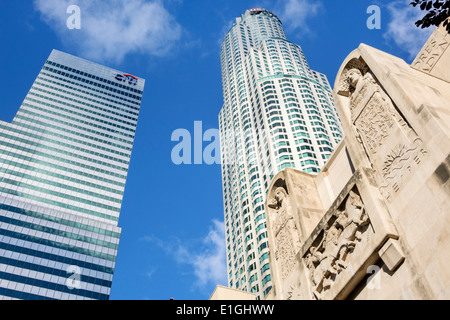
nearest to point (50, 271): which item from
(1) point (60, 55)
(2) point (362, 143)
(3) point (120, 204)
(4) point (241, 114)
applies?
(3) point (120, 204)

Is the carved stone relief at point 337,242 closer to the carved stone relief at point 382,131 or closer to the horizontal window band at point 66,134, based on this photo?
the carved stone relief at point 382,131

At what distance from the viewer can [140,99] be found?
148625 mm

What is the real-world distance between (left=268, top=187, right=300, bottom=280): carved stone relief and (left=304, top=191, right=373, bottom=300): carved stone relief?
236 centimetres

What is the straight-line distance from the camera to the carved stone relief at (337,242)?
12.6 metres

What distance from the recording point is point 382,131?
43.7 ft

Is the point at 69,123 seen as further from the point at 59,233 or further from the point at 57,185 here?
the point at 59,233

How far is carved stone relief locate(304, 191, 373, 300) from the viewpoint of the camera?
12.6 metres

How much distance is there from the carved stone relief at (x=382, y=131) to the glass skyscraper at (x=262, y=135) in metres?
61.5

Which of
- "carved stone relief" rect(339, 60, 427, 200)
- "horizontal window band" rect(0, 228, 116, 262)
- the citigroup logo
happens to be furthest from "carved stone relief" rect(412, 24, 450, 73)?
the citigroup logo

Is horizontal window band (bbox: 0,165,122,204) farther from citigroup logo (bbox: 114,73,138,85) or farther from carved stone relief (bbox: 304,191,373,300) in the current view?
carved stone relief (bbox: 304,191,373,300)

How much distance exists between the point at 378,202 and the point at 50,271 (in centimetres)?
8173

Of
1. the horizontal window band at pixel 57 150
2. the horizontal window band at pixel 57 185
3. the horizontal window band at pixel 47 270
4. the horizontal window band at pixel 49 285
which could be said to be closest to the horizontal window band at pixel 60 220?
the horizontal window band at pixel 57 185
